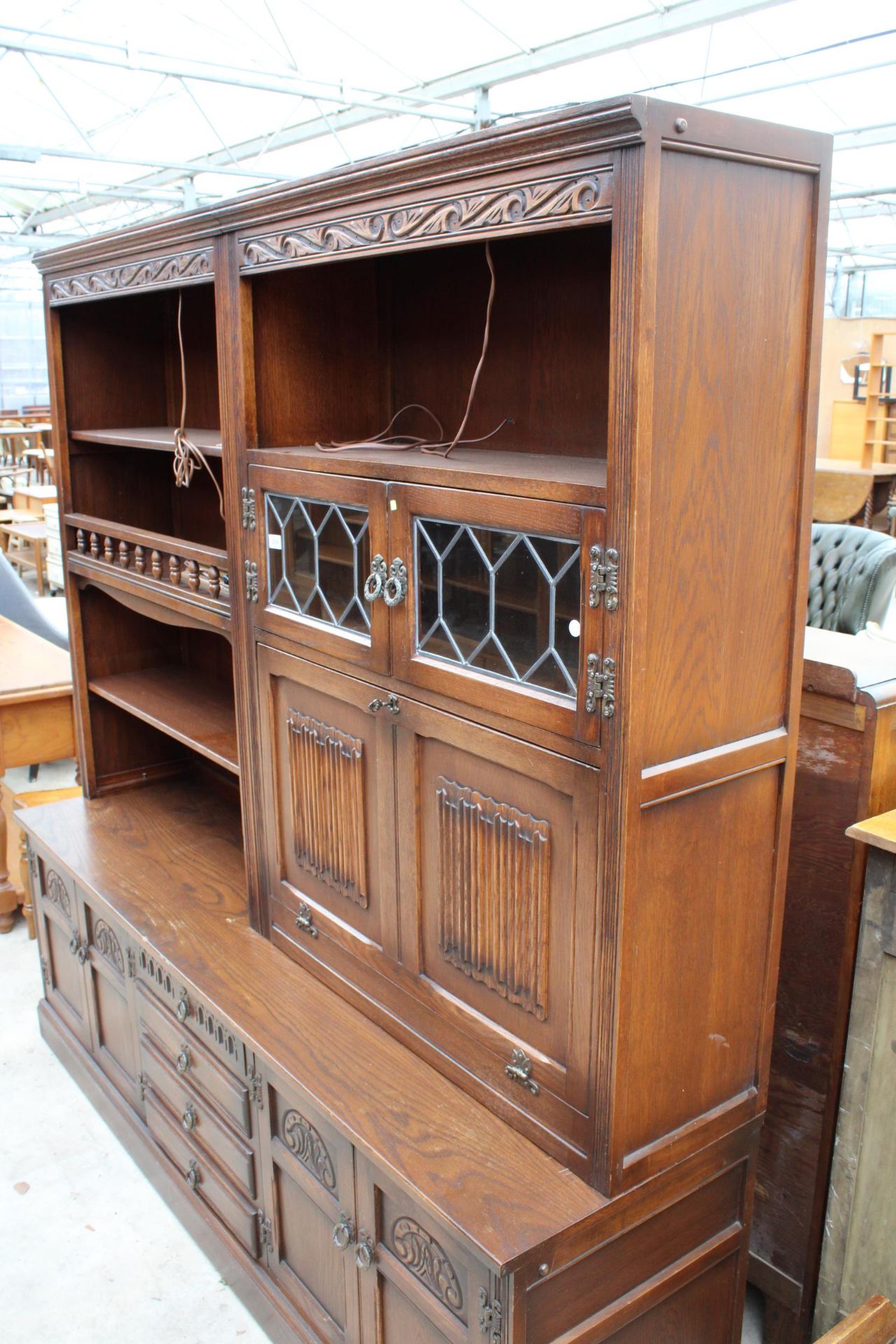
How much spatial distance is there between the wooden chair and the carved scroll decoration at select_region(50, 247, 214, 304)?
2.01 meters

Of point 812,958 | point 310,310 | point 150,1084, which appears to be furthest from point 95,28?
point 812,958

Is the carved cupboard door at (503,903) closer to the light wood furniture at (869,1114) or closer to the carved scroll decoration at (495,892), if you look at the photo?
the carved scroll decoration at (495,892)

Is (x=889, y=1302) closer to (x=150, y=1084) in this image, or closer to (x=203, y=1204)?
(x=203, y=1204)

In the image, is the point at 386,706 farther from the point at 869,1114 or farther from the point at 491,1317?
the point at 869,1114

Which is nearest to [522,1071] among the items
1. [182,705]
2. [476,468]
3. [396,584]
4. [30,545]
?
[396,584]

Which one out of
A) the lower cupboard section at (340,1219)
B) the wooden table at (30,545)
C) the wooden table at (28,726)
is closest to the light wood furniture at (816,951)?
the lower cupboard section at (340,1219)

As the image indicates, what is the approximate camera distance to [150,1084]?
2.48 m

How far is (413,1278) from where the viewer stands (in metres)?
1.63

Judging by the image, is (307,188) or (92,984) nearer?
(307,188)

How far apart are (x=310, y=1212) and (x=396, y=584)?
3.64 ft

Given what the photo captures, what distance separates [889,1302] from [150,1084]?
1.56m

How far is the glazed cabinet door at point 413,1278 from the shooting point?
58.6 inches

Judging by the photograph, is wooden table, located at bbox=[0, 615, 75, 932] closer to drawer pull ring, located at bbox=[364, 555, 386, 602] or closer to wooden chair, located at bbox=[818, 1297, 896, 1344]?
drawer pull ring, located at bbox=[364, 555, 386, 602]

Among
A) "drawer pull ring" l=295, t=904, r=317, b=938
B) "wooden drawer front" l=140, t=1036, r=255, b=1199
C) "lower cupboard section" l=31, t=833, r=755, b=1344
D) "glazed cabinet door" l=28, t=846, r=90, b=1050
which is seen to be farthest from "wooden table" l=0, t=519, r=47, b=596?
"drawer pull ring" l=295, t=904, r=317, b=938
